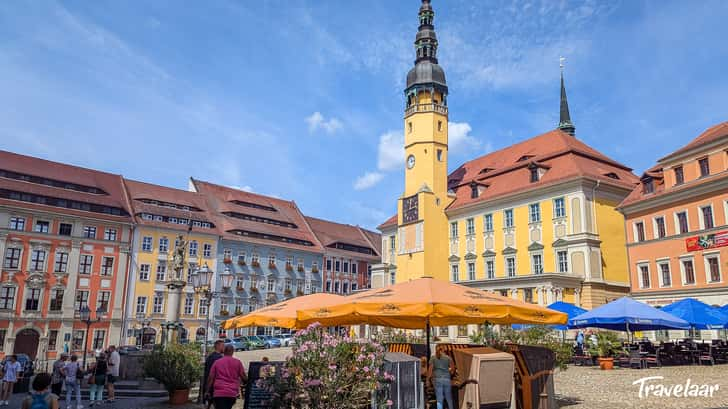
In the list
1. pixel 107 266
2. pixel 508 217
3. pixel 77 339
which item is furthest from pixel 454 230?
pixel 77 339

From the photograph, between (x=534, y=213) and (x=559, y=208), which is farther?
(x=534, y=213)

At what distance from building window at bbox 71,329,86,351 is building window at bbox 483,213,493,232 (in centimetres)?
3361

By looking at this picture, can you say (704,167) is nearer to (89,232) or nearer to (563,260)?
(563,260)

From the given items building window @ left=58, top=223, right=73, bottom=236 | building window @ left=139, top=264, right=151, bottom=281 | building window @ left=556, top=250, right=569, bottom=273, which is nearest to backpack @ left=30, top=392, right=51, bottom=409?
building window @ left=556, top=250, right=569, bottom=273

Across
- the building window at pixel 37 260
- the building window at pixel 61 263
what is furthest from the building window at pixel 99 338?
the building window at pixel 37 260

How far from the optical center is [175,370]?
13875 mm

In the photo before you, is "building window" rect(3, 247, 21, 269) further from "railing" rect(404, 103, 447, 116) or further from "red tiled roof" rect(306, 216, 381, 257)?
"railing" rect(404, 103, 447, 116)

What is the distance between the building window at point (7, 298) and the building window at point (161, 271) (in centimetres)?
1106

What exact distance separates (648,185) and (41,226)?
44.9 m

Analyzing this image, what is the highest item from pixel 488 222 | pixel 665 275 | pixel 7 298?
pixel 488 222

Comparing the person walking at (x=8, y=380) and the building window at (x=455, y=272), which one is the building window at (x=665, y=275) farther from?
the person walking at (x=8, y=380)

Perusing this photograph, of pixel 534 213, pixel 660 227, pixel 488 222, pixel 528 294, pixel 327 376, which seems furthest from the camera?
pixel 488 222

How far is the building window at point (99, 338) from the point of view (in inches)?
1773

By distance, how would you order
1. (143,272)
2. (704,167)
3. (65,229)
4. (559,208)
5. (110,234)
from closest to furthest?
1. (704,167)
2. (559,208)
3. (65,229)
4. (110,234)
5. (143,272)
